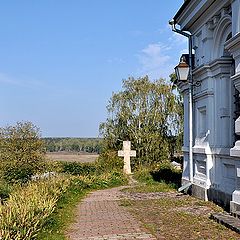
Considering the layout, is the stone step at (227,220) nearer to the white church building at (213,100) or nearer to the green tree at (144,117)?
the white church building at (213,100)

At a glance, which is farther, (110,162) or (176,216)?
(110,162)

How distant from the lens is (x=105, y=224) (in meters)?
8.59

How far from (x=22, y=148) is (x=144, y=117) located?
10.6 metres

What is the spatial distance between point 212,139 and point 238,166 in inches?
97.3

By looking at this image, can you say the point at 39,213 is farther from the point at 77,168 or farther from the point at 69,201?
the point at 77,168

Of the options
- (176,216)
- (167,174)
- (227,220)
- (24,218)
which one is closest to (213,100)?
(176,216)

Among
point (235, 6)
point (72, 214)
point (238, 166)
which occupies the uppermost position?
point (235, 6)

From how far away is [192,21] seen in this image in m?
12.6

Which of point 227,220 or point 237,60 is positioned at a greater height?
point 237,60

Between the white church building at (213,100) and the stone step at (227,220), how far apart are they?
0.84 metres

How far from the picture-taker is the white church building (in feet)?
34.0

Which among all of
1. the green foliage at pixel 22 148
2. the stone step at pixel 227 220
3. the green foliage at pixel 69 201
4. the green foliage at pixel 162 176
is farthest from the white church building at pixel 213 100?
the green foliage at pixel 22 148

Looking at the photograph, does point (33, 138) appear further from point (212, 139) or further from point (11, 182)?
point (212, 139)

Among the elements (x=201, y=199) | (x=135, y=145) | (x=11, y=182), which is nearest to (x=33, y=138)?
(x=11, y=182)
